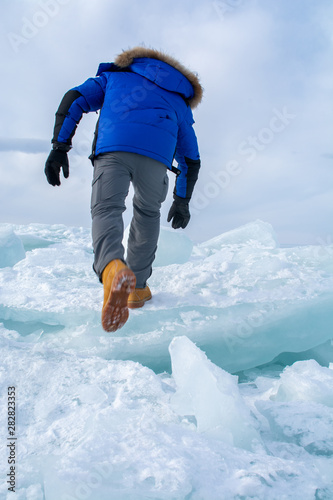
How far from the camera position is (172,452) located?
2.49 ft

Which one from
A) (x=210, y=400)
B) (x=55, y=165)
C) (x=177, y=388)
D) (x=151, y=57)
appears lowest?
(x=177, y=388)

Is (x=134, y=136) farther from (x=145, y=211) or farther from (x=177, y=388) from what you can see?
(x=177, y=388)

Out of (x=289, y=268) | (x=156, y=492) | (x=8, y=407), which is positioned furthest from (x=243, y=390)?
(x=289, y=268)

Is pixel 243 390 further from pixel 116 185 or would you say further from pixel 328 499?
pixel 116 185

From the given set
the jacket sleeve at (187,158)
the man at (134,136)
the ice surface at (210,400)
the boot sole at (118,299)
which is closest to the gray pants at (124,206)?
the man at (134,136)

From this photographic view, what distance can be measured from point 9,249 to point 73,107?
1.75 m

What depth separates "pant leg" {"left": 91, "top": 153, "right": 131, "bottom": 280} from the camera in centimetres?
149

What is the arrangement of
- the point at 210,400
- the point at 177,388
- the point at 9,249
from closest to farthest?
1. the point at 210,400
2. the point at 177,388
3. the point at 9,249

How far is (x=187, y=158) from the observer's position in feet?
7.50

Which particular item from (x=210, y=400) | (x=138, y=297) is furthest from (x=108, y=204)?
(x=210, y=400)

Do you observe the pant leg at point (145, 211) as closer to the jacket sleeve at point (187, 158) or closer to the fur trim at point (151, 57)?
the jacket sleeve at point (187, 158)

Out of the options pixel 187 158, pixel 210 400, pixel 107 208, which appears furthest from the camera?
pixel 187 158

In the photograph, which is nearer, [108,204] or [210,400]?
[210,400]

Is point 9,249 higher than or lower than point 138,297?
lower
